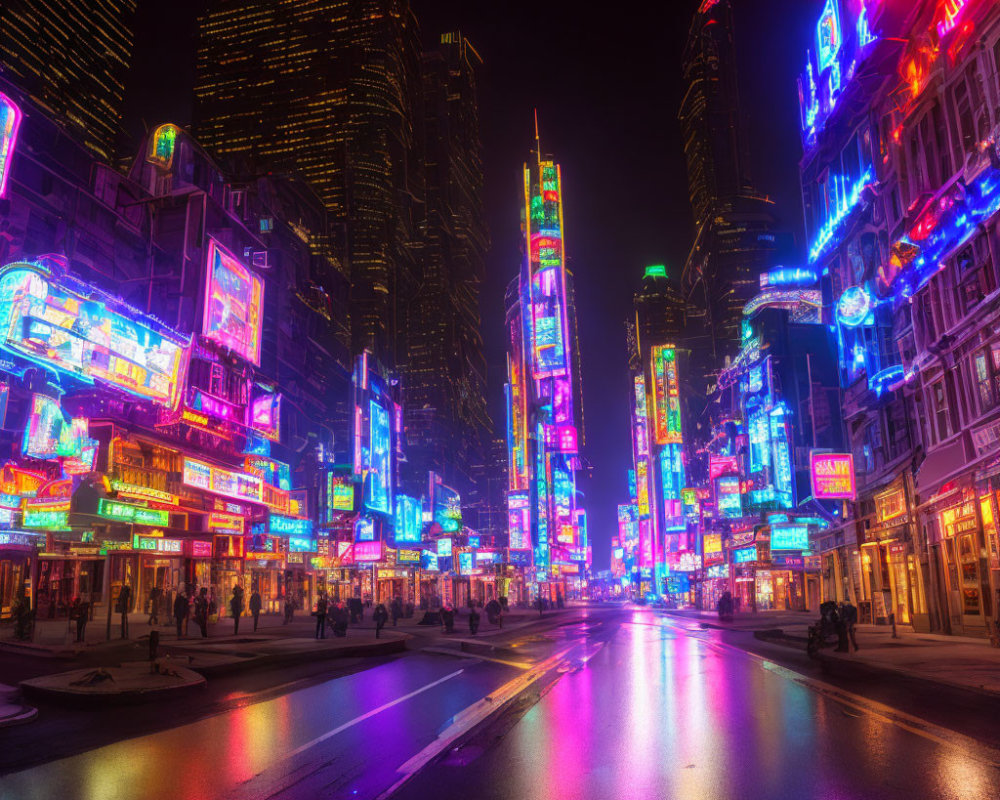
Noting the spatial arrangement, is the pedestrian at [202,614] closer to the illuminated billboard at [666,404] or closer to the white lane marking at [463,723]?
the white lane marking at [463,723]

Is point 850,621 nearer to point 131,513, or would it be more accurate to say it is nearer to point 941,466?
point 941,466

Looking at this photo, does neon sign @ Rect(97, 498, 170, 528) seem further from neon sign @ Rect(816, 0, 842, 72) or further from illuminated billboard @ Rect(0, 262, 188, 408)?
neon sign @ Rect(816, 0, 842, 72)

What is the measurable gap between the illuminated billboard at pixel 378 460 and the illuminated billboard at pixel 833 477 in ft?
113

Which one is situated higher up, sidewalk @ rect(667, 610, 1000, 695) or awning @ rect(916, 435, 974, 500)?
awning @ rect(916, 435, 974, 500)

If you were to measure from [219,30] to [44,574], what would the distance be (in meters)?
170

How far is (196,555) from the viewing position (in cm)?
3625

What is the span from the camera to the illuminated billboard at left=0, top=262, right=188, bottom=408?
25672 mm

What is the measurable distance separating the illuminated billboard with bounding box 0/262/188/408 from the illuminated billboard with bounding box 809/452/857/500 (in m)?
28.9

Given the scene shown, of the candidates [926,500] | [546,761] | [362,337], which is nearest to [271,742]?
[546,761]

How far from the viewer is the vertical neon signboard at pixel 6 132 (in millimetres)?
25891

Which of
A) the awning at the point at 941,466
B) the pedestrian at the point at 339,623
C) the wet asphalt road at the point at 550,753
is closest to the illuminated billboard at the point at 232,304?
the pedestrian at the point at 339,623


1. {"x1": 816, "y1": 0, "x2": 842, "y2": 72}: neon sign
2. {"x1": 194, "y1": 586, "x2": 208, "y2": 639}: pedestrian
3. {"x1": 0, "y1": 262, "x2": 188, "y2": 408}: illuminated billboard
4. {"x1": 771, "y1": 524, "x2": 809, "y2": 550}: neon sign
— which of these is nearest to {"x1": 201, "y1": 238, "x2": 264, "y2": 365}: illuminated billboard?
{"x1": 0, "y1": 262, "x2": 188, "y2": 408}: illuminated billboard

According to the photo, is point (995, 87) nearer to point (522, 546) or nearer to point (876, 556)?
point (876, 556)

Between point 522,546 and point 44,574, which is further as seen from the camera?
point 522,546
